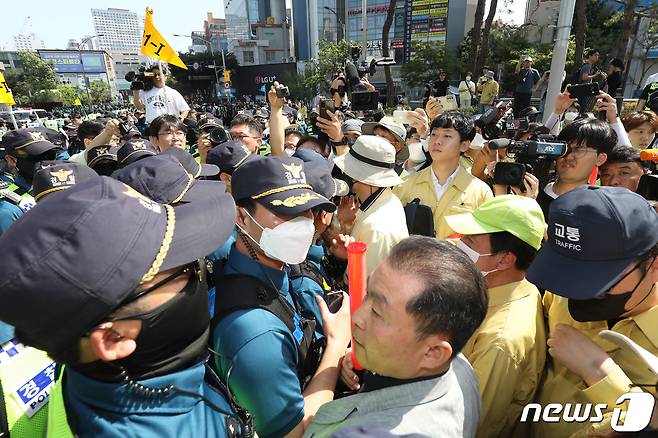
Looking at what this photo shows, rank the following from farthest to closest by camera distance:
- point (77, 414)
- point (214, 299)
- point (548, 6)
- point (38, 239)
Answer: point (548, 6) < point (214, 299) < point (77, 414) < point (38, 239)

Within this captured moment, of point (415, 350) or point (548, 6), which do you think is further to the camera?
point (548, 6)

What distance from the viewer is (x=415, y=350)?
1.26 meters

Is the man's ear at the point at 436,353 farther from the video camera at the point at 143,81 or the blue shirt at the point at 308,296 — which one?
the video camera at the point at 143,81

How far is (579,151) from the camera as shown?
319 cm

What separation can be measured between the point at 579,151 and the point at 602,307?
2.09 meters

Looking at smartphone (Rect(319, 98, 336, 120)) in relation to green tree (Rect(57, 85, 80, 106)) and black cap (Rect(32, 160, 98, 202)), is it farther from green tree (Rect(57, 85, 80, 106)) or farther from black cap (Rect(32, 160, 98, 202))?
green tree (Rect(57, 85, 80, 106))

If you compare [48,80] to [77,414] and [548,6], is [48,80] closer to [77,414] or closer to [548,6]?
[548,6]

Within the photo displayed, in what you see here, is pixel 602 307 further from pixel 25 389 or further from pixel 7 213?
pixel 7 213

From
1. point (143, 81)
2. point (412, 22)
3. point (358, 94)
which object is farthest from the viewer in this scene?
point (412, 22)

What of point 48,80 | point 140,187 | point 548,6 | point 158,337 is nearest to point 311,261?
point 140,187

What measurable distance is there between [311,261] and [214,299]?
970 mm

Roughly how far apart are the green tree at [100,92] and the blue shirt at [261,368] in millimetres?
84951

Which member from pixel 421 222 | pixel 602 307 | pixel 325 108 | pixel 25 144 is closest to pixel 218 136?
pixel 325 108

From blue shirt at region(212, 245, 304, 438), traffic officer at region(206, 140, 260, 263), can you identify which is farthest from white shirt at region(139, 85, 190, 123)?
blue shirt at region(212, 245, 304, 438)
